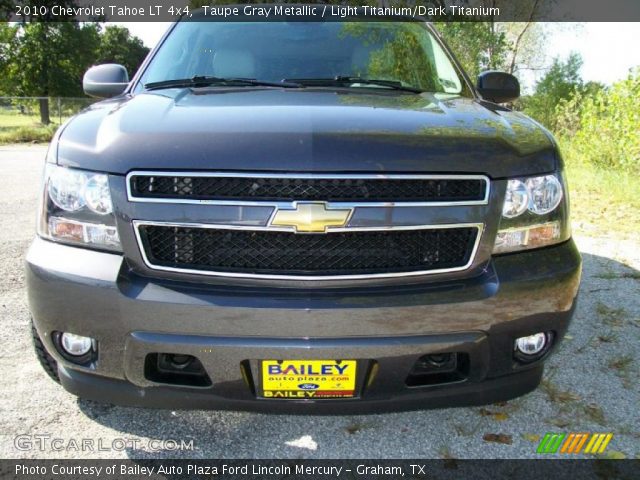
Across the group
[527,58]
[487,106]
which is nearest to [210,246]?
[487,106]

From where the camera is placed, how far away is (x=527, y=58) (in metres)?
25.3

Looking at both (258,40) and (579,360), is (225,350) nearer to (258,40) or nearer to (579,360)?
(258,40)

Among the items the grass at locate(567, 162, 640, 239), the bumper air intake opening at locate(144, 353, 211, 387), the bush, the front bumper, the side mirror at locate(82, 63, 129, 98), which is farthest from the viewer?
the bush

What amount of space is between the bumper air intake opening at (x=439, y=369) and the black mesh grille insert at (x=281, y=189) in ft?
1.87

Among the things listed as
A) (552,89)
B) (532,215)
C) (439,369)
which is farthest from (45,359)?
(552,89)

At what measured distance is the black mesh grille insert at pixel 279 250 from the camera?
184 cm

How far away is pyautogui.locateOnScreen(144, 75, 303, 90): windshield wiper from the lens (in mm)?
2691

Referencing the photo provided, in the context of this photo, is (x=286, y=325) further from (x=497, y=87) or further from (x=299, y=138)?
(x=497, y=87)

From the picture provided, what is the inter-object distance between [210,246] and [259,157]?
0.35 meters

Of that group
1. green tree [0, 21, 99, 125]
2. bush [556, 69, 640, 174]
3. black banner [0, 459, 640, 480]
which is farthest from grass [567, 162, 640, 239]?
green tree [0, 21, 99, 125]

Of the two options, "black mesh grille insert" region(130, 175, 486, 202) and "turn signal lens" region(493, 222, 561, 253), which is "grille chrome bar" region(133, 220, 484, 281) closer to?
"black mesh grille insert" region(130, 175, 486, 202)

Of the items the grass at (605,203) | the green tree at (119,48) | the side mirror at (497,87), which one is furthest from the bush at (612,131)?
the green tree at (119,48)

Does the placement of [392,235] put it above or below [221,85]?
below

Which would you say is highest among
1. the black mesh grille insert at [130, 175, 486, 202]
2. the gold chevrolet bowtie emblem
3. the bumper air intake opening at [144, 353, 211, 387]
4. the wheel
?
the black mesh grille insert at [130, 175, 486, 202]
